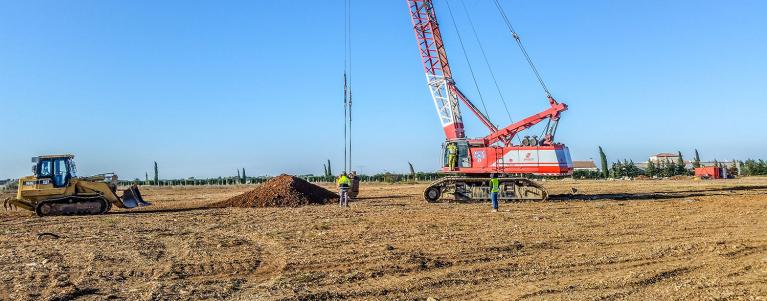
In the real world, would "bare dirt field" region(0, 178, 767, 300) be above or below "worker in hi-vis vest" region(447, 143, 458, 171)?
below

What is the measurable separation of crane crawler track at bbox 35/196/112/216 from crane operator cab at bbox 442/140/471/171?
13.2 metres

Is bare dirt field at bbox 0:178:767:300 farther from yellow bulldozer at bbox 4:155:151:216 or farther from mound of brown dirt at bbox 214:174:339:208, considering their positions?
mound of brown dirt at bbox 214:174:339:208

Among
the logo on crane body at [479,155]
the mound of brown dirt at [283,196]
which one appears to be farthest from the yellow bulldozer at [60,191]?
the logo on crane body at [479,155]

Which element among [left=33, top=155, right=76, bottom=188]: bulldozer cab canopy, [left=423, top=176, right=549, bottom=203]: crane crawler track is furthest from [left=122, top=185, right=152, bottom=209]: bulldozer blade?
[left=423, top=176, right=549, bottom=203]: crane crawler track

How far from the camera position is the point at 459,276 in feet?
30.1

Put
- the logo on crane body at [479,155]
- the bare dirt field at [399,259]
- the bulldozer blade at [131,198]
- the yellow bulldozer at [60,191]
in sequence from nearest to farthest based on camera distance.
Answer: the bare dirt field at [399,259]
the yellow bulldozer at [60,191]
the bulldozer blade at [131,198]
the logo on crane body at [479,155]

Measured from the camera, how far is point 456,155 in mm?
27031

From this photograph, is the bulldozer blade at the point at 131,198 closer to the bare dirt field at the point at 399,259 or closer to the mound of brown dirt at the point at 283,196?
the mound of brown dirt at the point at 283,196

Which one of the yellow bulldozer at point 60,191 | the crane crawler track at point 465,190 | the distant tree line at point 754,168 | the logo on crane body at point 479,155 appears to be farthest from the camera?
the distant tree line at point 754,168

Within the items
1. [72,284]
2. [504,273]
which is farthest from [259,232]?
[504,273]

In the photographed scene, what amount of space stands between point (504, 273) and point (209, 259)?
4.90m

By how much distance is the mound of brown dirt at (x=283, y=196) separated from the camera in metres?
26.4

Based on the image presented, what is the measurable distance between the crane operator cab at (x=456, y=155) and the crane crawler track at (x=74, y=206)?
13.2 m

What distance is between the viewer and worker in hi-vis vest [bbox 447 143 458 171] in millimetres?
27016
